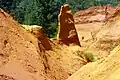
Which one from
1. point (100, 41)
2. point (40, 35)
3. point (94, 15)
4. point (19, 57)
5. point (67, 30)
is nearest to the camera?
point (19, 57)

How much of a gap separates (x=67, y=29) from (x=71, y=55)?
650 cm

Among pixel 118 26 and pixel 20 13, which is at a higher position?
pixel 118 26

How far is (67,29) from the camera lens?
34.5 meters

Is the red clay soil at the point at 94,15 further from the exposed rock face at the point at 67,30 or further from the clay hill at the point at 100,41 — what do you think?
the exposed rock face at the point at 67,30

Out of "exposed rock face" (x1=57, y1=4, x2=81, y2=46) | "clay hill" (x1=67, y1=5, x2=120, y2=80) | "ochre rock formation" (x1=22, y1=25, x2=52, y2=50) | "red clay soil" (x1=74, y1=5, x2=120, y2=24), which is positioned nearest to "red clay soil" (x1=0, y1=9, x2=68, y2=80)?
"clay hill" (x1=67, y1=5, x2=120, y2=80)

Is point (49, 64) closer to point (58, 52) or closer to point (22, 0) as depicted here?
point (58, 52)

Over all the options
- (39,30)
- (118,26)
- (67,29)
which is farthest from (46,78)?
(118,26)

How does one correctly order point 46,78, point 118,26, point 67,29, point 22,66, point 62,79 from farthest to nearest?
1. point 118,26
2. point 67,29
3. point 62,79
4. point 46,78
5. point 22,66

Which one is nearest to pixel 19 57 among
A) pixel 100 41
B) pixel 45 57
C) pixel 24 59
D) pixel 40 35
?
pixel 24 59

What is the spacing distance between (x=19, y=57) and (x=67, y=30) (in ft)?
56.3

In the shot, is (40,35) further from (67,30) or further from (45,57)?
(67,30)

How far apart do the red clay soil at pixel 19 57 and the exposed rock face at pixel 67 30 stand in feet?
38.1

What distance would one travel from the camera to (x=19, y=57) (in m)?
17.7

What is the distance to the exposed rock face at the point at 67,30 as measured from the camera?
3406cm
